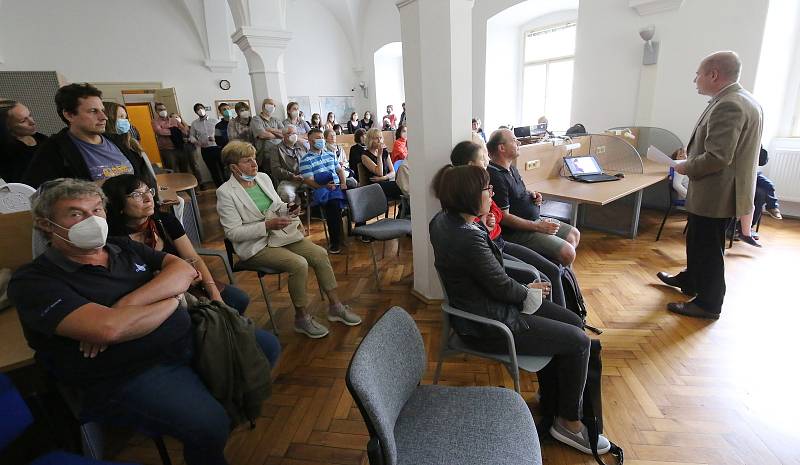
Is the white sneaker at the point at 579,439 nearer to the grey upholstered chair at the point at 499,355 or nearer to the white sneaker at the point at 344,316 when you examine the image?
the grey upholstered chair at the point at 499,355

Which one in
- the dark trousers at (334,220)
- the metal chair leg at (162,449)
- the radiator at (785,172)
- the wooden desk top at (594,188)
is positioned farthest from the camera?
the radiator at (785,172)

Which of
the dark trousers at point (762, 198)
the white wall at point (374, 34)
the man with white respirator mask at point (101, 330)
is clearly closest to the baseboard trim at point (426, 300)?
the man with white respirator mask at point (101, 330)

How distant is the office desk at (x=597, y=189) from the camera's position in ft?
9.94

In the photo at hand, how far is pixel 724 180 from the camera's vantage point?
88.2 inches

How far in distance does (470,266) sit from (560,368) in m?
0.55

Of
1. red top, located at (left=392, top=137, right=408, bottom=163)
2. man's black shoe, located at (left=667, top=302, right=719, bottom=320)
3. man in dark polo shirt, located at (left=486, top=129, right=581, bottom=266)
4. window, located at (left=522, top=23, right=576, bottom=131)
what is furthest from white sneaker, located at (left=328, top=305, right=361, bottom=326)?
window, located at (left=522, top=23, right=576, bottom=131)

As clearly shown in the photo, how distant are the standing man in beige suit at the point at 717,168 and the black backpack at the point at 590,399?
4.75 ft

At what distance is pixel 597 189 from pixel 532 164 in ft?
2.13

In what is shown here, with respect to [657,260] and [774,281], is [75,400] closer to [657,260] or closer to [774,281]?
[657,260]

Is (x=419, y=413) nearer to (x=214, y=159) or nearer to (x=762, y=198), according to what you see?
(x=762, y=198)

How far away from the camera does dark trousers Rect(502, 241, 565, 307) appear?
2.10m

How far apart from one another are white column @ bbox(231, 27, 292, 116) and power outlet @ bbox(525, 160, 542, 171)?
11.9 ft

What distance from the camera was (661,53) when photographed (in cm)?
498

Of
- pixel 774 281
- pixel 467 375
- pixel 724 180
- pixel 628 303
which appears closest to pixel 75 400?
pixel 467 375
